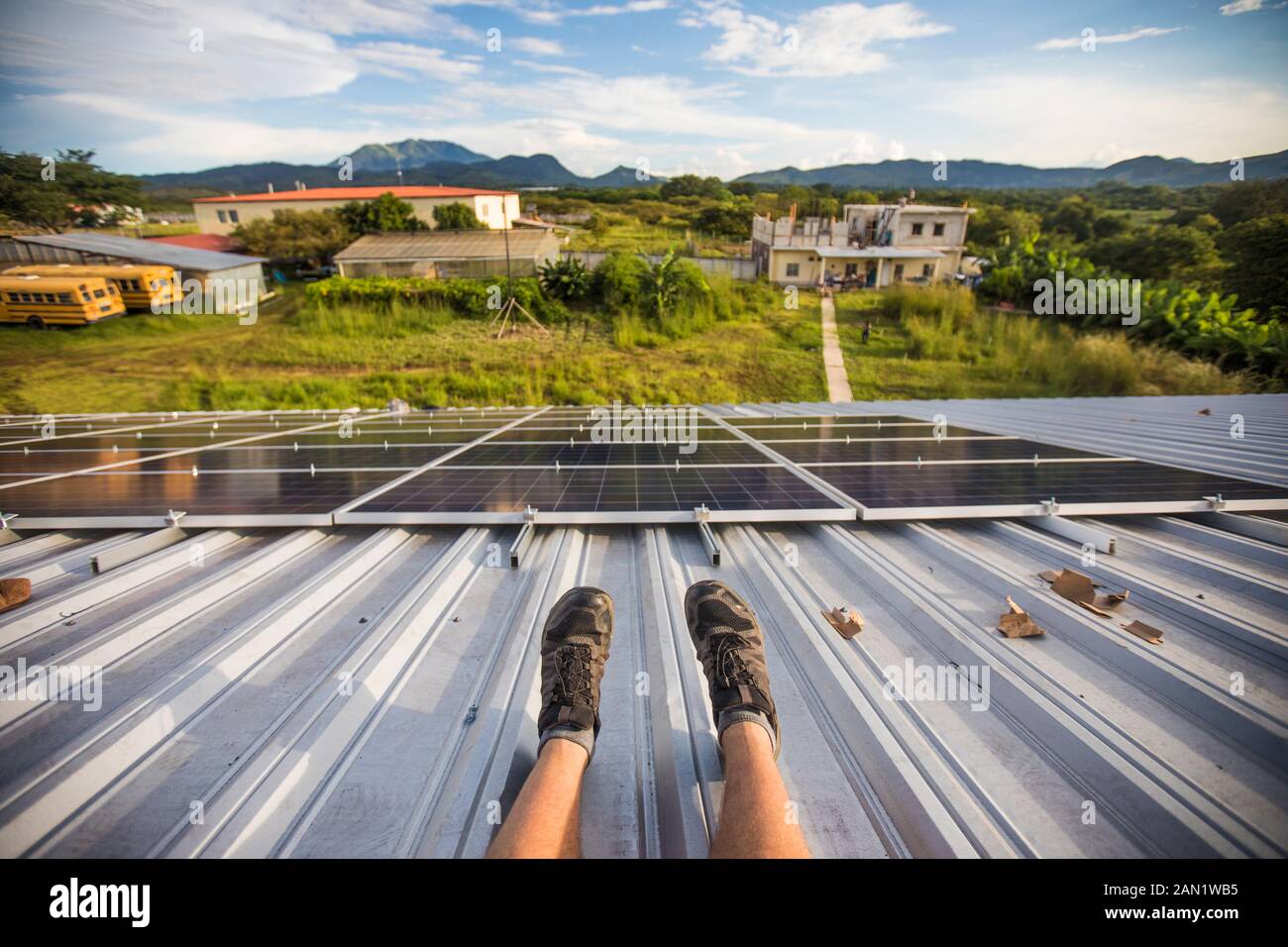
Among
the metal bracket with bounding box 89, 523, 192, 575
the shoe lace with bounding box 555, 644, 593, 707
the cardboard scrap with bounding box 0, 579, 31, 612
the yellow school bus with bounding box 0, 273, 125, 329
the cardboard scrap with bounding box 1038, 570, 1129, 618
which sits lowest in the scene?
the shoe lace with bounding box 555, 644, 593, 707

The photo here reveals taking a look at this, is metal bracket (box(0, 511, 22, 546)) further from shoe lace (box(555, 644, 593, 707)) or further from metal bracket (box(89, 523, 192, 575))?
shoe lace (box(555, 644, 593, 707))

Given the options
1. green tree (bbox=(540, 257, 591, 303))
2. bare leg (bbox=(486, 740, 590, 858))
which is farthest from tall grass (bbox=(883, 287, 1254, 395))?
bare leg (bbox=(486, 740, 590, 858))

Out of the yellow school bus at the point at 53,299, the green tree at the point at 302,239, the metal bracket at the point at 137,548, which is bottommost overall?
the metal bracket at the point at 137,548

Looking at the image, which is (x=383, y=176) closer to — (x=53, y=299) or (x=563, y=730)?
(x=53, y=299)

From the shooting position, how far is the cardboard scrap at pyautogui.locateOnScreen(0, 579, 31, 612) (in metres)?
3.18

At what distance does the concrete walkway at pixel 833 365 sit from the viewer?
1941 cm

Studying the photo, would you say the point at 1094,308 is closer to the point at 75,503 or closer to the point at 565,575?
the point at 565,575

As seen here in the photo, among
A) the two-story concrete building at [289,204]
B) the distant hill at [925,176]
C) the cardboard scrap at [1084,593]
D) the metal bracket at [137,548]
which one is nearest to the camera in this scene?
the cardboard scrap at [1084,593]

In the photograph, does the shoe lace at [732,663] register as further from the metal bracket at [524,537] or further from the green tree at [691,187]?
the green tree at [691,187]

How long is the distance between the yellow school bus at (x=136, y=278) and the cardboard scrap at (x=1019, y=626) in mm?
26703

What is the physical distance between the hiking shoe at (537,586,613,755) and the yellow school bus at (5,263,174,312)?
2464cm

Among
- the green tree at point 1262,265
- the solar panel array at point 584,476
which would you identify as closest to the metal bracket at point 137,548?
the solar panel array at point 584,476

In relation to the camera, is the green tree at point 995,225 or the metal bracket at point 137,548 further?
the green tree at point 995,225

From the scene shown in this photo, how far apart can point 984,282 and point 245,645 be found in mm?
34064
